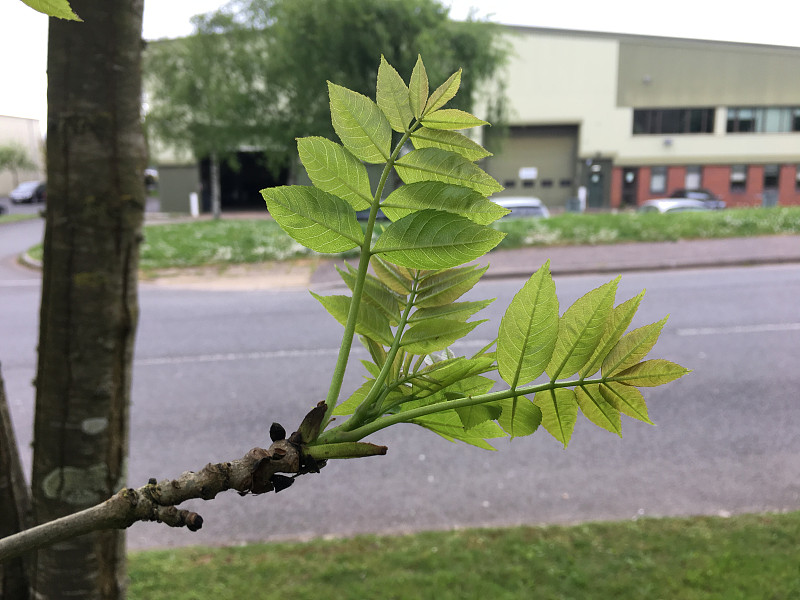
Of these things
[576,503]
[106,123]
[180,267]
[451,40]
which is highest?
[451,40]

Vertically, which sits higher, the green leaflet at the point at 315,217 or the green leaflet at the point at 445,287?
the green leaflet at the point at 315,217

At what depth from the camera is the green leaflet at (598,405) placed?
44 centimetres

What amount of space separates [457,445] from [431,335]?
5234 millimetres

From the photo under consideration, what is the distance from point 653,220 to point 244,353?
10955 millimetres

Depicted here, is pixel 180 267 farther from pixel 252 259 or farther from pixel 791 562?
pixel 791 562

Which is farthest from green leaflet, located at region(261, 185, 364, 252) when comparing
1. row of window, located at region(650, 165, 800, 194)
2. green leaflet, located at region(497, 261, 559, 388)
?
row of window, located at region(650, 165, 800, 194)

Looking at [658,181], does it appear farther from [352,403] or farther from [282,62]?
[352,403]

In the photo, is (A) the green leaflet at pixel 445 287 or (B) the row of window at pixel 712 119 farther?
(B) the row of window at pixel 712 119

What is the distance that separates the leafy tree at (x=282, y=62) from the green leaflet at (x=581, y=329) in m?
9.99

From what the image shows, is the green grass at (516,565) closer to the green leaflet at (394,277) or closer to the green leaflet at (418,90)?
the green leaflet at (394,277)

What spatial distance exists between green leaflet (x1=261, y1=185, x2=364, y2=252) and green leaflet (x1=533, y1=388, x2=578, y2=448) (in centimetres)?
17

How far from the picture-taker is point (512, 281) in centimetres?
1180

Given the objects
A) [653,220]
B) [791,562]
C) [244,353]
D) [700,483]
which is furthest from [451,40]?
[791,562]

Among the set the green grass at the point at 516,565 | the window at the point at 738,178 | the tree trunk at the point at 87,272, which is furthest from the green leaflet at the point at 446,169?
the window at the point at 738,178
